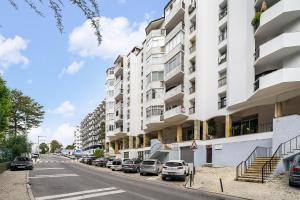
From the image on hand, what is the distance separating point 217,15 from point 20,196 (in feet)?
106

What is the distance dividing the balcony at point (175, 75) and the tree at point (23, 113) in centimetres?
3171

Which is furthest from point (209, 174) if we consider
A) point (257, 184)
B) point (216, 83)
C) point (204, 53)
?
point (204, 53)

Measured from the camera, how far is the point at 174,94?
48.5 metres

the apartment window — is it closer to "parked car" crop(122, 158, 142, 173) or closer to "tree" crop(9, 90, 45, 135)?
"parked car" crop(122, 158, 142, 173)

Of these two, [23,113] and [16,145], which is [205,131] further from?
[23,113]

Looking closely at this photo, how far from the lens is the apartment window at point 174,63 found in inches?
1856

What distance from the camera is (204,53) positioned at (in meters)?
43.4

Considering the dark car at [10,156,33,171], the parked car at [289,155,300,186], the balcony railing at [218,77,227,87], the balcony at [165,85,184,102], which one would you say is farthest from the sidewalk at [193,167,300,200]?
the balcony at [165,85,184,102]

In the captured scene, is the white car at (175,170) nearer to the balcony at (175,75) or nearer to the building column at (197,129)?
the building column at (197,129)

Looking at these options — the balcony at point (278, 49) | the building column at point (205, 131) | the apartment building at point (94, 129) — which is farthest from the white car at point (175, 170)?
the apartment building at point (94, 129)

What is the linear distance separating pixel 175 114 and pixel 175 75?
17.1ft

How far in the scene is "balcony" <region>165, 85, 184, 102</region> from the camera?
47344 millimetres

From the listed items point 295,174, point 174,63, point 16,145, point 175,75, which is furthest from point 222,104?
point 16,145

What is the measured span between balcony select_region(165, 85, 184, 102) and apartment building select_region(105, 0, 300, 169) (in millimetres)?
131
